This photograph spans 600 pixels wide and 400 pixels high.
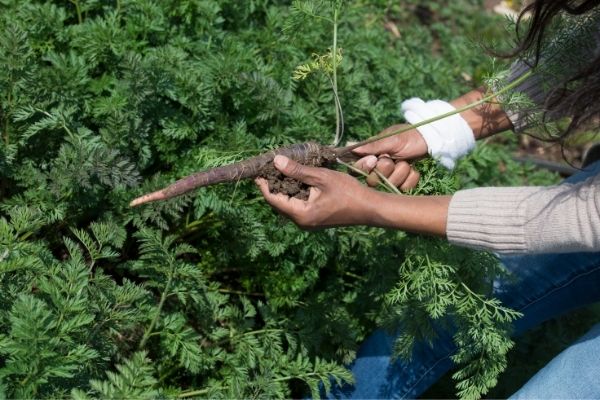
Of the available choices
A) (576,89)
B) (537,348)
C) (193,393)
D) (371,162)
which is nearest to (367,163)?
(371,162)

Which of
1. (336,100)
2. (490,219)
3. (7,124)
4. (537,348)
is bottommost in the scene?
(537,348)

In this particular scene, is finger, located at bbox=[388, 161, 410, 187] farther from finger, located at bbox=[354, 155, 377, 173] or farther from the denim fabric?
the denim fabric

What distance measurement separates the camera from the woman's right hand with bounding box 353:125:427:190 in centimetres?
229

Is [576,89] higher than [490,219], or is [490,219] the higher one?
[576,89]

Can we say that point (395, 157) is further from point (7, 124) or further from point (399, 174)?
point (7, 124)

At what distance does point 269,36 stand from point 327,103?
386 millimetres

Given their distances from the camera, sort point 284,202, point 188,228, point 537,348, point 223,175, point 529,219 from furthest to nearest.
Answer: point 537,348 → point 188,228 → point 223,175 → point 284,202 → point 529,219

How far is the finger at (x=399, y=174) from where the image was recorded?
89.9 inches

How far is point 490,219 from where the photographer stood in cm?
192

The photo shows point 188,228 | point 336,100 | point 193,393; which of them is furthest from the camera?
point 188,228

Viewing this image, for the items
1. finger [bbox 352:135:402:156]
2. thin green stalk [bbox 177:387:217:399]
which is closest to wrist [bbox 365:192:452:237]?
finger [bbox 352:135:402:156]

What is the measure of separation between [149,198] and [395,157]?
0.83m

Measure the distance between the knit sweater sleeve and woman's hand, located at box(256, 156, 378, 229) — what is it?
10.1 inches

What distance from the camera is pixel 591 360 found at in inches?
79.8
